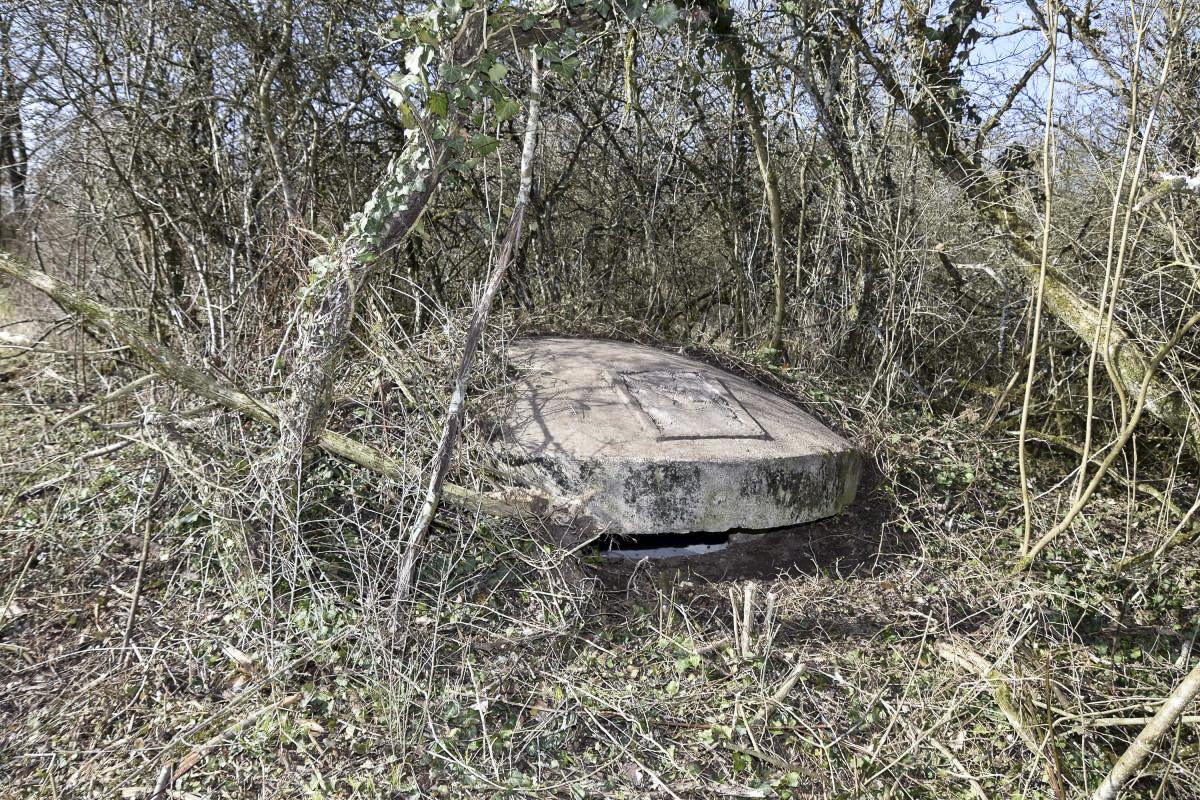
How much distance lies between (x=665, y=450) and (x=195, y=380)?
2.22 meters

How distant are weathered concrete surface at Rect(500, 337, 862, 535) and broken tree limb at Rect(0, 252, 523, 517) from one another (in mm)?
413

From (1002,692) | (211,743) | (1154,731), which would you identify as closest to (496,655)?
(211,743)

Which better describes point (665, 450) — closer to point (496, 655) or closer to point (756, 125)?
point (496, 655)

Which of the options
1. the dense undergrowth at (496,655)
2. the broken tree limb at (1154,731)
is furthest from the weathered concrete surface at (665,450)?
the broken tree limb at (1154,731)

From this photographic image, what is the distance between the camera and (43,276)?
11.4 feet

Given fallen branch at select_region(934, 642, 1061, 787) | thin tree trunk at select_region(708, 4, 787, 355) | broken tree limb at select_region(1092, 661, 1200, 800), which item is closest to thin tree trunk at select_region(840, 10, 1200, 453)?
thin tree trunk at select_region(708, 4, 787, 355)

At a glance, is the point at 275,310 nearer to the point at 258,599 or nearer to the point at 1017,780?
the point at 258,599

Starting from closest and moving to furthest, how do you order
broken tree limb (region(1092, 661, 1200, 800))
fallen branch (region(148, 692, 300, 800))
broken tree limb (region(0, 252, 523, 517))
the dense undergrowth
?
broken tree limb (region(1092, 661, 1200, 800)) → fallen branch (region(148, 692, 300, 800)) → the dense undergrowth → broken tree limb (region(0, 252, 523, 517))

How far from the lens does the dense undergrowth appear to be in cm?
299

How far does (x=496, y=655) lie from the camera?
133 inches

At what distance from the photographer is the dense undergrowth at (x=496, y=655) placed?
2.99 meters

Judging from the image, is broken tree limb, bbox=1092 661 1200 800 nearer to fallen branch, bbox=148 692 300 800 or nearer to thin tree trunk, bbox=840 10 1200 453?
thin tree trunk, bbox=840 10 1200 453

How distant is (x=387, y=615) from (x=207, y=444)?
1253 millimetres

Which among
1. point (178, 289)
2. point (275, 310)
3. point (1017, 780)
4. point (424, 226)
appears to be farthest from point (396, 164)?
point (1017, 780)
